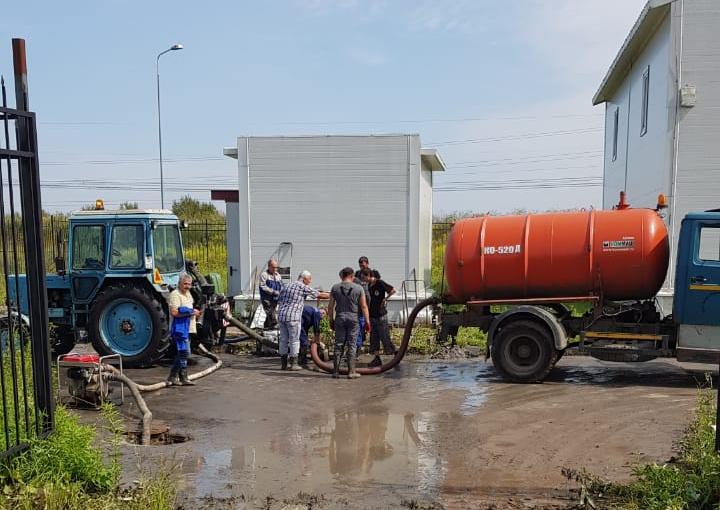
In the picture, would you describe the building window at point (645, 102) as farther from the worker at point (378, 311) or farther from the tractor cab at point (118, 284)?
the tractor cab at point (118, 284)

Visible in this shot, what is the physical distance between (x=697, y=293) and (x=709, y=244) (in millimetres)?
718

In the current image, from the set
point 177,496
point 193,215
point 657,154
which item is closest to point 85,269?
point 177,496

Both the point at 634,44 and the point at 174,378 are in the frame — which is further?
the point at 634,44

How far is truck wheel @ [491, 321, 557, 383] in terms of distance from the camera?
9.20 metres

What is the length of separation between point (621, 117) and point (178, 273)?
564 inches

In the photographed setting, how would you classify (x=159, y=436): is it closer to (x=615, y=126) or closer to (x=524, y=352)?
(x=524, y=352)

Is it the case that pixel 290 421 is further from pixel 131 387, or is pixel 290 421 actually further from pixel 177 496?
pixel 177 496

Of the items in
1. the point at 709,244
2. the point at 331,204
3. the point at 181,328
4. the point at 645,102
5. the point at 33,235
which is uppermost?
the point at 645,102

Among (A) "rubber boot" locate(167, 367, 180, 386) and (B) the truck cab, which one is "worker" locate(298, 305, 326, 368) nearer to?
(A) "rubber boot" locate(167, 367, 180, 386)

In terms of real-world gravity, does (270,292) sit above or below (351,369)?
above

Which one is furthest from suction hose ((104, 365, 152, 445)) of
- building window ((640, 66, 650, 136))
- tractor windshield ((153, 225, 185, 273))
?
building window ((640, 66, 650, 136))

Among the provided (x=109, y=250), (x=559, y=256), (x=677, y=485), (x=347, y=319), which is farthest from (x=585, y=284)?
(x=109, y=250)

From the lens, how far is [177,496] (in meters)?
5.11

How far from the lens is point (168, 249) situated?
436 inches
